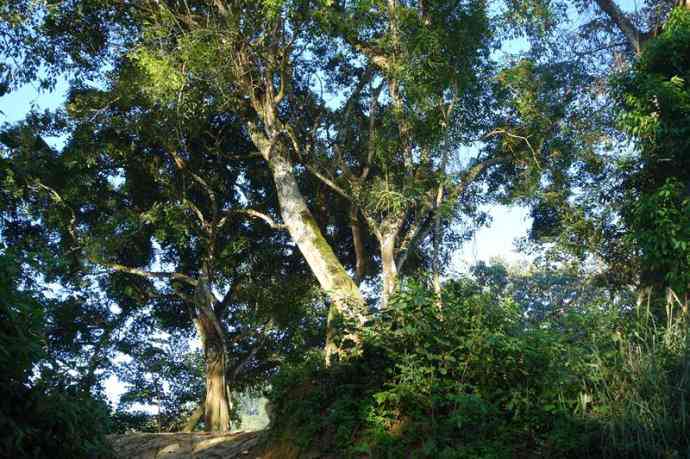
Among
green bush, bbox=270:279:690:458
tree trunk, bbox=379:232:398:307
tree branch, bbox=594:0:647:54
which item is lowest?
green bush, bbox=270:279:690:458

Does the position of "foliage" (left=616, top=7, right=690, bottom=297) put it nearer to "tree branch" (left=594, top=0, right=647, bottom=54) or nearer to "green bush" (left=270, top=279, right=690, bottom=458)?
"green bush" (left=270, top=279, right=690, bottom=458)

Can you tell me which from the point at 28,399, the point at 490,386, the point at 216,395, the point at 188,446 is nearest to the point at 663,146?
the point at 490,386

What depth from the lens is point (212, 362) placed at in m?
13.9

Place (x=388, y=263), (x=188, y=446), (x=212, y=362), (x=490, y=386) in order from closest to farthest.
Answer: (x=490, y=386) → (x=188, y=446) → (x=388, y=263) → (x=212, y=362)

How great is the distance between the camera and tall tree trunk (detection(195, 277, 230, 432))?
13.2 metres

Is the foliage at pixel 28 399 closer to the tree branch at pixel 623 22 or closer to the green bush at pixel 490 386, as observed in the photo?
the green bush at pixel 490 386

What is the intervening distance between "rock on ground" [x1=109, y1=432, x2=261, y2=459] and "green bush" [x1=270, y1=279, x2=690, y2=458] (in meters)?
1.30

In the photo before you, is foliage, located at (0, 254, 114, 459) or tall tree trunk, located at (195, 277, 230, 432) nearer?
foliage, located at (0, 254, 114, 459)

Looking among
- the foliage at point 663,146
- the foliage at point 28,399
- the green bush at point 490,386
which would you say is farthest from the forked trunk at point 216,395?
the foliage at point 28,399

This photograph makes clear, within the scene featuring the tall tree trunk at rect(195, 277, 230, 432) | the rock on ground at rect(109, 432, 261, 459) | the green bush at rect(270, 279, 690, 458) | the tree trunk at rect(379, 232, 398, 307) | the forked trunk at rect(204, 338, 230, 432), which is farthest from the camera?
the tall tree trunk at rect(195, 277, 230, 432)

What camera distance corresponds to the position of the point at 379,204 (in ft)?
33.3

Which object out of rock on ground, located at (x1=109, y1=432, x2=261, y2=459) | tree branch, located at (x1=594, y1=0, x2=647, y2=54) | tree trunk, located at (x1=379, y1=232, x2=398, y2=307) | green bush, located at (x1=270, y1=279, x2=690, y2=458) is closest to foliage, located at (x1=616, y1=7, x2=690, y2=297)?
green bush, located at (x1=270, y1=279, x2=690, y2=458)

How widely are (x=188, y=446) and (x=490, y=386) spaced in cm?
479

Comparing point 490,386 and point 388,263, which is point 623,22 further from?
point 490,386
